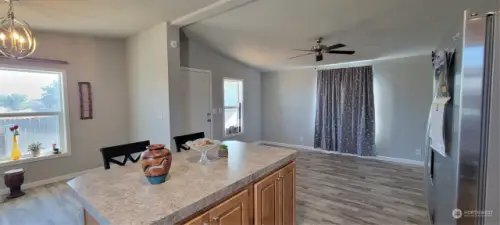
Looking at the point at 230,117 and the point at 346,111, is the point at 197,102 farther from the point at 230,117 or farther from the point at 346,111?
the point at 346,111

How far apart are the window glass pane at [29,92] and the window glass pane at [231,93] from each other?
10.4 ft

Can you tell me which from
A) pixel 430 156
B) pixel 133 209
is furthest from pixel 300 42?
pixel 133 209

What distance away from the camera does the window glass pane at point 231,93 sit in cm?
567

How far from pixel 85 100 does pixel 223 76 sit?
8.90ft

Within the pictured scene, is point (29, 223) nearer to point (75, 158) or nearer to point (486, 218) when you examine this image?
point (75, 158)

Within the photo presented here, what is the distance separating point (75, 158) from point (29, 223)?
1579 millimetres

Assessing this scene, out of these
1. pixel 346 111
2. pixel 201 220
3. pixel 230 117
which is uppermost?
pixel 346 111

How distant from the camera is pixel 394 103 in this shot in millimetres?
4742

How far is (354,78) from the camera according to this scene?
5.11 meters

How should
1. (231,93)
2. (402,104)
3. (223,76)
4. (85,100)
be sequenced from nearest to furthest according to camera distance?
(85,100)
(402,104)
(223,76)
(231,93)

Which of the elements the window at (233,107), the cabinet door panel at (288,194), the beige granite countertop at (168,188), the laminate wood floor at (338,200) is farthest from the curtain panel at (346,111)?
the beige granite countertop at (168,188)

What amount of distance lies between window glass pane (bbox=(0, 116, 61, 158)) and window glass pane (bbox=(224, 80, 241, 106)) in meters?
3.23

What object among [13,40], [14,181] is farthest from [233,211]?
[14,181]

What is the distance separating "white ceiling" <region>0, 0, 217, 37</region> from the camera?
2.59 m
